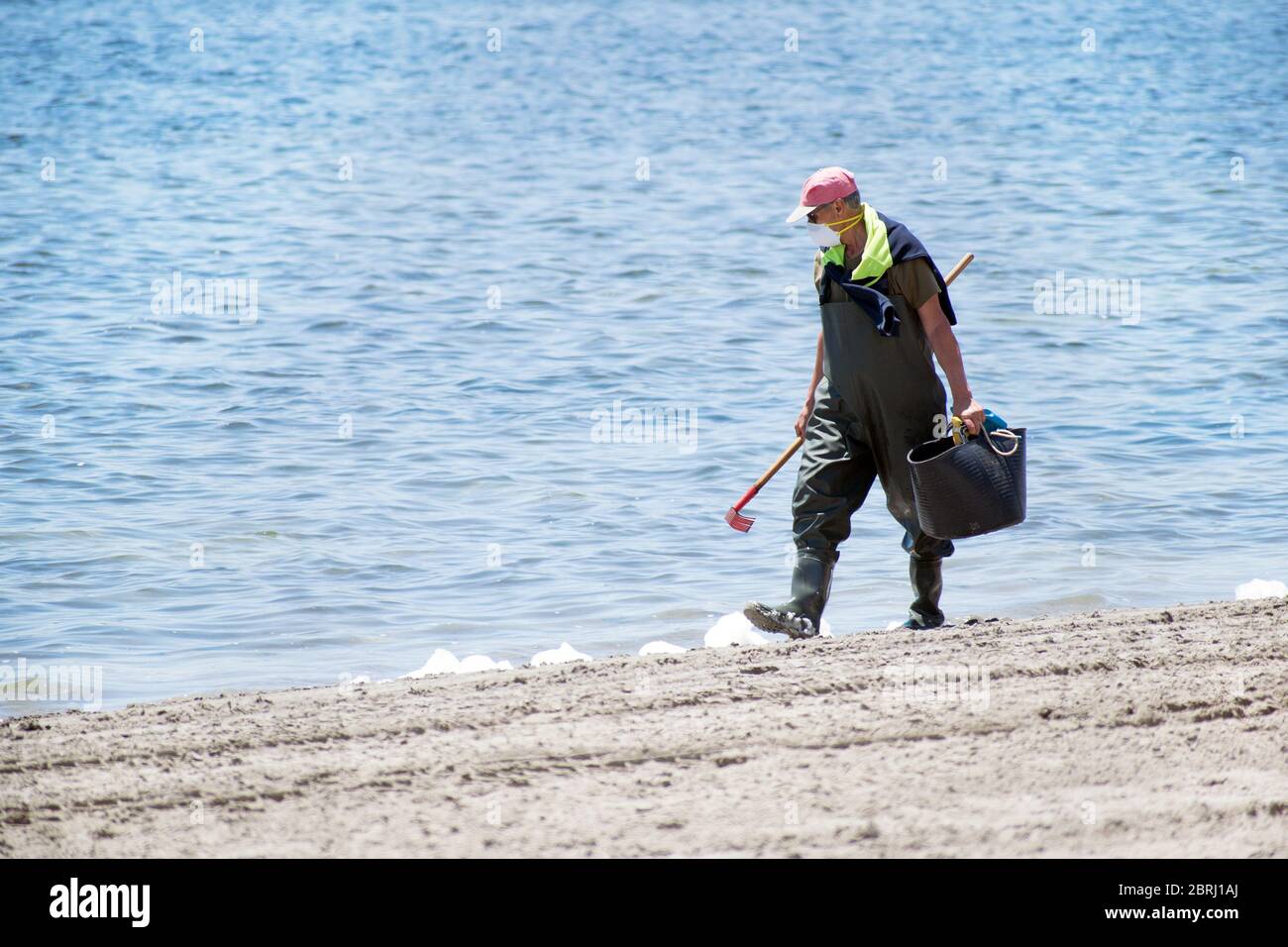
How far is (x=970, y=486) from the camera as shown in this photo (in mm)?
5422

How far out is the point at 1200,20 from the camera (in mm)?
31141

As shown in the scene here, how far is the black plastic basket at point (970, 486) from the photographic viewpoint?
5.41 meters

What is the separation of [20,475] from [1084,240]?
1132 cm

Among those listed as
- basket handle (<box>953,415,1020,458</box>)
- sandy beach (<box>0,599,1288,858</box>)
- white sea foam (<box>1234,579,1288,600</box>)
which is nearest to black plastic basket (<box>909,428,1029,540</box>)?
basket handle (<box>953,415,1020,458</box>)

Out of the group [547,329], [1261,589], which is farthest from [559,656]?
[547,329]

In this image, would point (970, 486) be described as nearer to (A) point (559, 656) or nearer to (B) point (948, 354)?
(B) point (948, 354)

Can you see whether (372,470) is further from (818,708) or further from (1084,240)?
(1084,240)

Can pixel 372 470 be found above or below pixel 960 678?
below

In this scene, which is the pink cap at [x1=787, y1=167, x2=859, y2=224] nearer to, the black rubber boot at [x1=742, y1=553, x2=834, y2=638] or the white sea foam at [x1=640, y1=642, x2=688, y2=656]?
the black rubber boot at [x1=742, y1=553, x2=834, y2=638]

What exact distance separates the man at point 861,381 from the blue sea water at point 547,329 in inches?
42.2

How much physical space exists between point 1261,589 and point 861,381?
2.39 meters

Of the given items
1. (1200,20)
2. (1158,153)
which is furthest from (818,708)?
(1200,20)

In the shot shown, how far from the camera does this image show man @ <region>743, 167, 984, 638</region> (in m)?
5.49

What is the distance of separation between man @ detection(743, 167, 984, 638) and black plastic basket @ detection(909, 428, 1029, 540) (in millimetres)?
120
